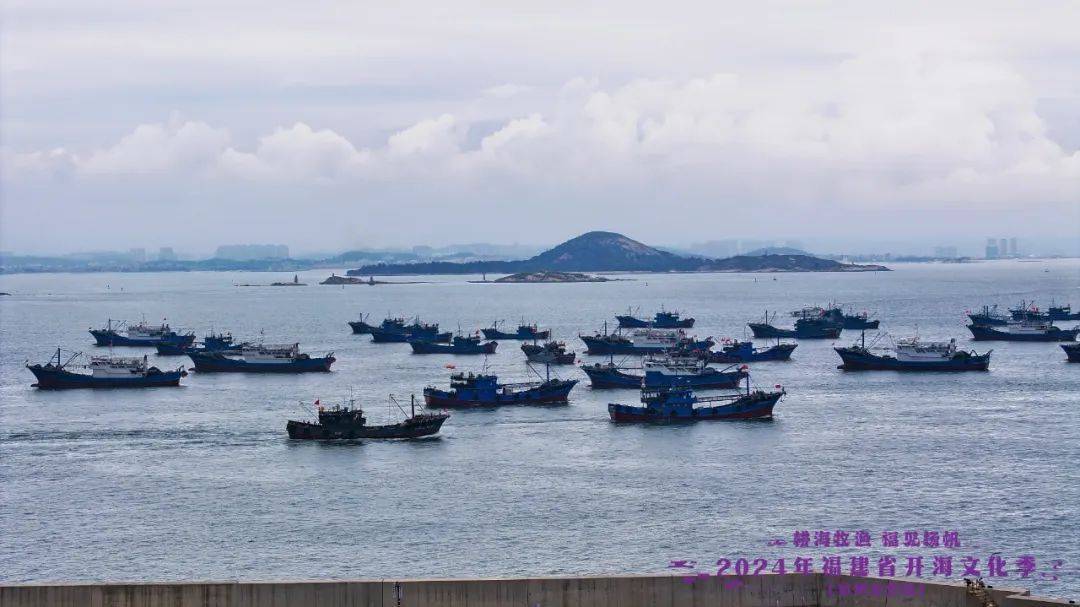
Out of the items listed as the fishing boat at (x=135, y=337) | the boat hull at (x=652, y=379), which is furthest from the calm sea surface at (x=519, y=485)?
the fishing boat at (x=135, y=337)

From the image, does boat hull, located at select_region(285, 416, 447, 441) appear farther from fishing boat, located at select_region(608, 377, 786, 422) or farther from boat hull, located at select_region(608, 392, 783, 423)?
fishing boat, located at select_region(608, 377, 786, 422)

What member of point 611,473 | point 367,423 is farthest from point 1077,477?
point 367,423

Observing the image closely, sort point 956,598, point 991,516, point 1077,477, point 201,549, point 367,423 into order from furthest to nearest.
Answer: point 367,423
point 1077,477
point 991,516
point 201,549
point 956,598

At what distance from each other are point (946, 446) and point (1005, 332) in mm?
75878

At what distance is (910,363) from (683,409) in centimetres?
3389

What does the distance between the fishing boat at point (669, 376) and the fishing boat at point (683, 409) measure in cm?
1402

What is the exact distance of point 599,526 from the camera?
4144 centimetres

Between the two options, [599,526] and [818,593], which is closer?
[818,593]

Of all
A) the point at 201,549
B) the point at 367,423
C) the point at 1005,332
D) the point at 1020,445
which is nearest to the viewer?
the point at 201,549

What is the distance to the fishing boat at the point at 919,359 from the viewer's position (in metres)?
95.0

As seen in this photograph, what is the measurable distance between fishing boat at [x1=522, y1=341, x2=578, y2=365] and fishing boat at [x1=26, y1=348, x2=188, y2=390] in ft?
98.6

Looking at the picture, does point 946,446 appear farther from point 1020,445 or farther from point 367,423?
point 367,423

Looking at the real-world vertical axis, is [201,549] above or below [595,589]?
below

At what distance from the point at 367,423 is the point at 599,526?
27485 millimetres
